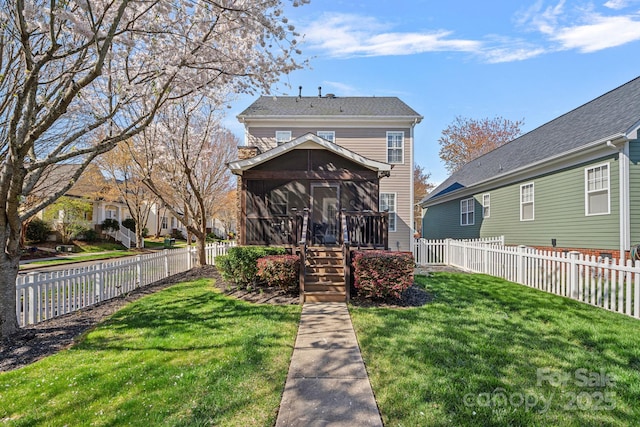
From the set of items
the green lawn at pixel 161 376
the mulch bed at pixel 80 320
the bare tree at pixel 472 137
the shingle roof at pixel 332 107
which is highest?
the bare tree at pixel 472 137

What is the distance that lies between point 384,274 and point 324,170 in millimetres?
5331

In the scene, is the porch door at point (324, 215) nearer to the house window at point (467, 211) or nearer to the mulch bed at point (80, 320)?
the mulch bed at point (80, 320)

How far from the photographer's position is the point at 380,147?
601 inches

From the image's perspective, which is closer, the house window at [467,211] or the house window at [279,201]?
the house window at [279,201]

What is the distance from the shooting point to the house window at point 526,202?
12656 mm

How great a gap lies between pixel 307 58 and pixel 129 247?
25.0 meters

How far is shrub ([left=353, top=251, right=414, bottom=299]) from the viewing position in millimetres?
6613

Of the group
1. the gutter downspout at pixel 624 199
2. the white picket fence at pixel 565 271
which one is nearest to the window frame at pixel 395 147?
the white picket fence at pixel 565 271

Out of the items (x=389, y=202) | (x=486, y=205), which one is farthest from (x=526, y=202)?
(x=389, y=202)

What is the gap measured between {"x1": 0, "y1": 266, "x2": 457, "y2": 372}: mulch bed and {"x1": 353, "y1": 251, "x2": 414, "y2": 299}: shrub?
32 cm

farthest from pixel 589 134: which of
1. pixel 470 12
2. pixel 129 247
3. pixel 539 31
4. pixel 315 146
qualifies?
pixel 129 247

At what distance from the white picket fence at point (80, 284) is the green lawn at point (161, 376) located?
4.19ft

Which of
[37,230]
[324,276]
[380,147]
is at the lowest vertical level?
[324,276]

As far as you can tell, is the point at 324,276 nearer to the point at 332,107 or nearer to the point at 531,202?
the point at 531,202
